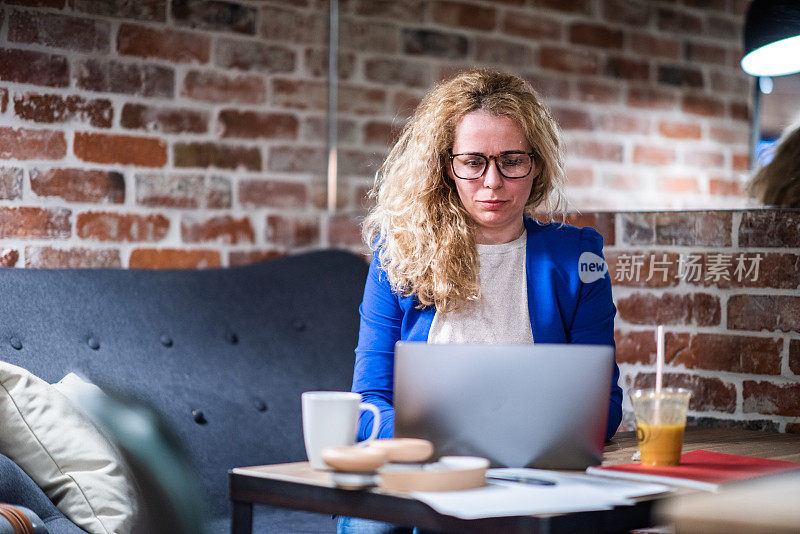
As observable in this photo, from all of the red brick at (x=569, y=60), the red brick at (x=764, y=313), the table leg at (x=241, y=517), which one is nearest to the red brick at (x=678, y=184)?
the red brick at (x=569, y=60)

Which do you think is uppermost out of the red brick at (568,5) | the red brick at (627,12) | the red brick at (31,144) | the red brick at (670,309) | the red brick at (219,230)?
the red brick at (568,5)

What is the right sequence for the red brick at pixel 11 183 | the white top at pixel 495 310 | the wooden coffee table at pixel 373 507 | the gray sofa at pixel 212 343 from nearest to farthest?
the wooden coffee table at pixel 373 507
the white top at pixel 495 310
the gray sofa at pixel 212 343
the red brick at pixel 11 183

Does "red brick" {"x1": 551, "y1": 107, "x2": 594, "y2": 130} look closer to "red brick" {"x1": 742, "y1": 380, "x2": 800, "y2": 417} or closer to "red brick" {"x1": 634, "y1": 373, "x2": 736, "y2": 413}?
"red brick" {"x1": 634, "y1": 373, "x2": 736, "y2": 413}

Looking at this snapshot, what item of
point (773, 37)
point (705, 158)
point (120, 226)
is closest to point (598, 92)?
point (705, 158)

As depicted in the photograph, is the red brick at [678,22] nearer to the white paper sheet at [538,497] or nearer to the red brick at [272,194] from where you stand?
the red brick at [272,194]

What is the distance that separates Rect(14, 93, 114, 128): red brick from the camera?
8.24ft

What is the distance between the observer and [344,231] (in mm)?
3037

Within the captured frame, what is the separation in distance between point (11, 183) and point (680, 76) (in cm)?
196

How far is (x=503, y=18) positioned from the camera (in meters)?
3.17

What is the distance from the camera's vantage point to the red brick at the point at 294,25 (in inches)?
115

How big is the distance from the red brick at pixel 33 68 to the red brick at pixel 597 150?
156 cm

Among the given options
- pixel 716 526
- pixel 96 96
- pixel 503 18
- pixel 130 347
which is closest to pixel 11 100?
pixel 96 96

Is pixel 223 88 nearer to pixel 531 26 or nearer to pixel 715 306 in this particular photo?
pixel 531 26

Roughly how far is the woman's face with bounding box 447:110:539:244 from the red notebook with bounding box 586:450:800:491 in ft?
2.00
